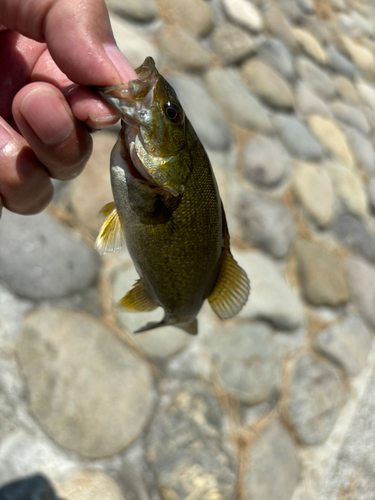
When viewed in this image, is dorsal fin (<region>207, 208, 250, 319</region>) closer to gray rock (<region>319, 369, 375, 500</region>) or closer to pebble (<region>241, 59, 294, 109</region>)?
gray rock (<region>319, 369, 375, 500</region>)

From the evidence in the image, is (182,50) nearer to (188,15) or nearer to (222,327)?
(188,15)

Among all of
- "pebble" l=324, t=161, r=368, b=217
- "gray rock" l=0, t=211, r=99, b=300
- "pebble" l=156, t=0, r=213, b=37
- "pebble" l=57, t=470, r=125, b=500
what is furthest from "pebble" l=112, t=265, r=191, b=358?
"pebble" l=156, t=0, r=213, b=37

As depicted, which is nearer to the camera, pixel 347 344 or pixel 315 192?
pixel 347 344

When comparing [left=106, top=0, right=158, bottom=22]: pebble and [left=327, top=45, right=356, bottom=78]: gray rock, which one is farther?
[left=327, top=45, right=356, bottom=78]: gray rock

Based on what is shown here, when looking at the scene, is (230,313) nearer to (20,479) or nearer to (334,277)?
(20,479)

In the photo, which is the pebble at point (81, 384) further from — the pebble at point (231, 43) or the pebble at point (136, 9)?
the pebble at point (231, 43)

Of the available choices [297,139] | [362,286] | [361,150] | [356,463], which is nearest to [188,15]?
[297,139]
